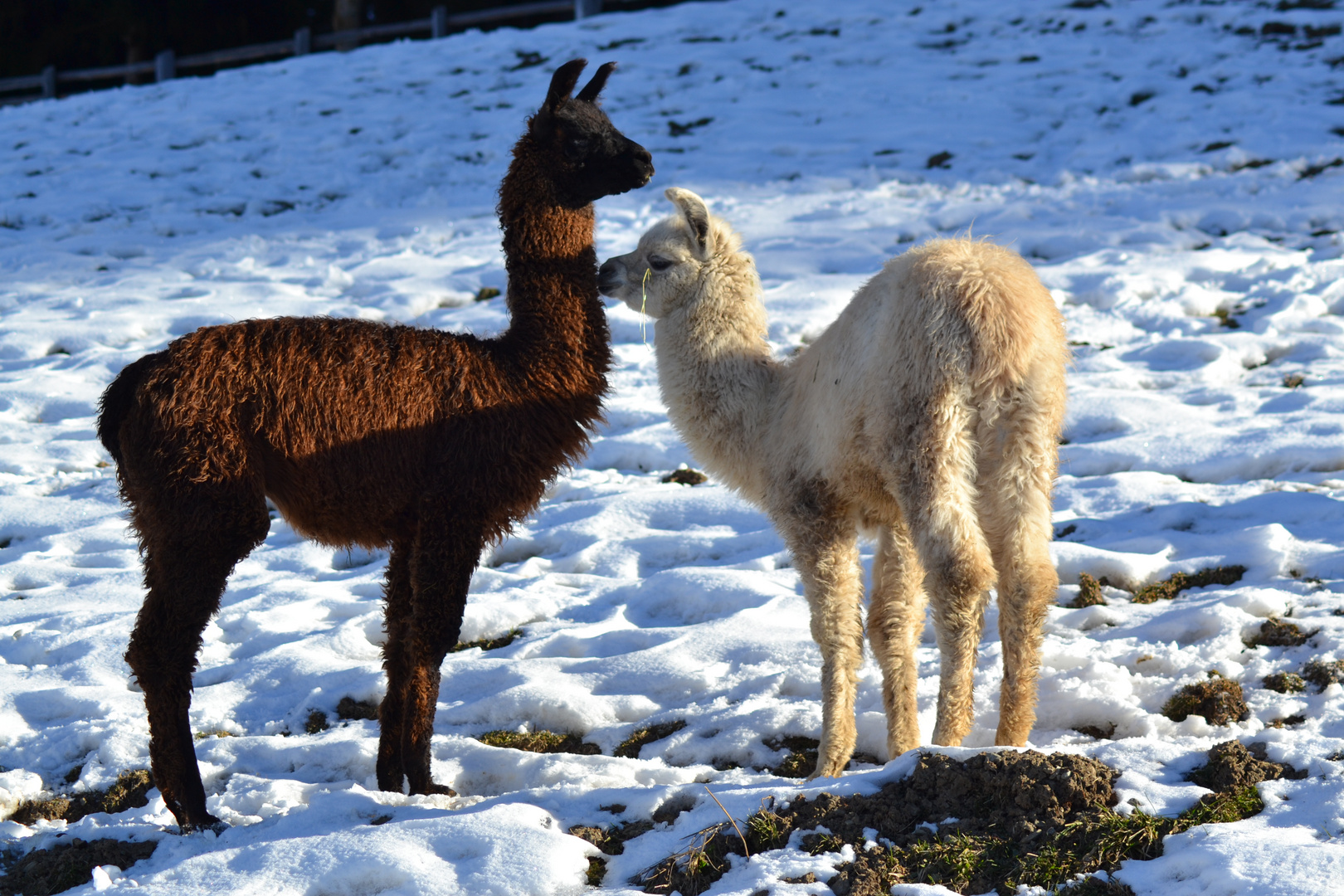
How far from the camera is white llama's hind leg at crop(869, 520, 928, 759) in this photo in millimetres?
4387

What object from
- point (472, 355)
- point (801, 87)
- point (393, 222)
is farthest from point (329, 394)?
point (801, 87)

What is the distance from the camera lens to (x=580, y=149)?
182 inches

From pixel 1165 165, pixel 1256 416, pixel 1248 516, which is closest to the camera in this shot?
pixel 1248 516

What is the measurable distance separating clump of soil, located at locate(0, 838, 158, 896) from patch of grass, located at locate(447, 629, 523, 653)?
203cm

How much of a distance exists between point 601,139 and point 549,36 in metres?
14.8

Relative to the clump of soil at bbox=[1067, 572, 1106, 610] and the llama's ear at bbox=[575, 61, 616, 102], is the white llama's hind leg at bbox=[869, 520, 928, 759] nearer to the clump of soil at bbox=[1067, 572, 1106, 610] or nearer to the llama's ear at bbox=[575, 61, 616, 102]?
the clump of soil at bbox=[1067, 572, 1106, 610]

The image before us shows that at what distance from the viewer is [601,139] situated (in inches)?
183

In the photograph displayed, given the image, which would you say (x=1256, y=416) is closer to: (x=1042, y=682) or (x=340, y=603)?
(x=1042, y=682)

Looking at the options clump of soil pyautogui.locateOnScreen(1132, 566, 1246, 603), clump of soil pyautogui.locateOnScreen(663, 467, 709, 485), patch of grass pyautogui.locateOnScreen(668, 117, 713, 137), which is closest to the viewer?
clump of soil pyautogui.locateOnScreen(1132, 566, 1246, 603)

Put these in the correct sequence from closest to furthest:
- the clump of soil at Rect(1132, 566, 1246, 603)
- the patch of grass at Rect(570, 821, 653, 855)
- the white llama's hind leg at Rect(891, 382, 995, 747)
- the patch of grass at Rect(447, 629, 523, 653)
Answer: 1. the patch of grass at Rect(570, 821, 653, 855)
2. the white llama's hind leg at Rect(891, 382, 995, 747)
3. the clump of soil at Rect(1132, 566, 1246, 603)
4. the patch of grass at Rect(447, 629, 523, 653)

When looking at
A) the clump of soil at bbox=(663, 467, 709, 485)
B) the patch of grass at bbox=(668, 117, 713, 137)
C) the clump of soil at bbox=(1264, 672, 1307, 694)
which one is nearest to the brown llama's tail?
the clump of soil at bbox=(663, 467, 709, 485)

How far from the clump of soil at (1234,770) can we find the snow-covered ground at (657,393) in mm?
76

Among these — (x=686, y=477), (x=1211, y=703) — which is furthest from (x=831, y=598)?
(x=686, y=477)

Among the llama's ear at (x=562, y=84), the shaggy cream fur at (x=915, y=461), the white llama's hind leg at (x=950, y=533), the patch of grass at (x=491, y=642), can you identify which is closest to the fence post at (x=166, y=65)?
the patch of grass at (x=491, y=642)
